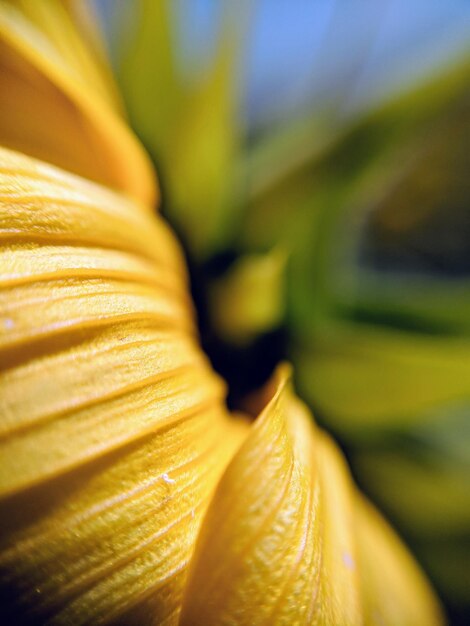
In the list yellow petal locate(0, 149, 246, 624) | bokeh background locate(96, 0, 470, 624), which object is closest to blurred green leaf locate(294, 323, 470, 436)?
bokeh background locate(96, 0, 470, 624)

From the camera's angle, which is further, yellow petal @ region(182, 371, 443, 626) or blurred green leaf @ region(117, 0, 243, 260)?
blurred green leaf @ region(117, 0, 243, 260)

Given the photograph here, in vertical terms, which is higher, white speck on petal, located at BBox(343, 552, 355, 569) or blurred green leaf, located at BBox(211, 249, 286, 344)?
A: blurred green leaf, located at BBox(211, 249, 286, 344)

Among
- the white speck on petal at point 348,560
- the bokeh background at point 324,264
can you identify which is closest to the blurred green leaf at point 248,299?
the bokeh background at point 324,264

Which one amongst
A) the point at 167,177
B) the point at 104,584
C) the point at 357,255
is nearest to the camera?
the point at 104,584

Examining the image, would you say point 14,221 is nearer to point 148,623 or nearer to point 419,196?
point 148,623

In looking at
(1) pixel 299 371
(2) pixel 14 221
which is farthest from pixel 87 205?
(1) pixel 299 371

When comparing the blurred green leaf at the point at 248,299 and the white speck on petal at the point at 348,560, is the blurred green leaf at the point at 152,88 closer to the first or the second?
the blurred green leaf at the point at 248,299

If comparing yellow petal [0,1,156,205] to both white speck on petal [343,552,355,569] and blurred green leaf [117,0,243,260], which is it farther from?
white speck on petal [343,552,355,569]
